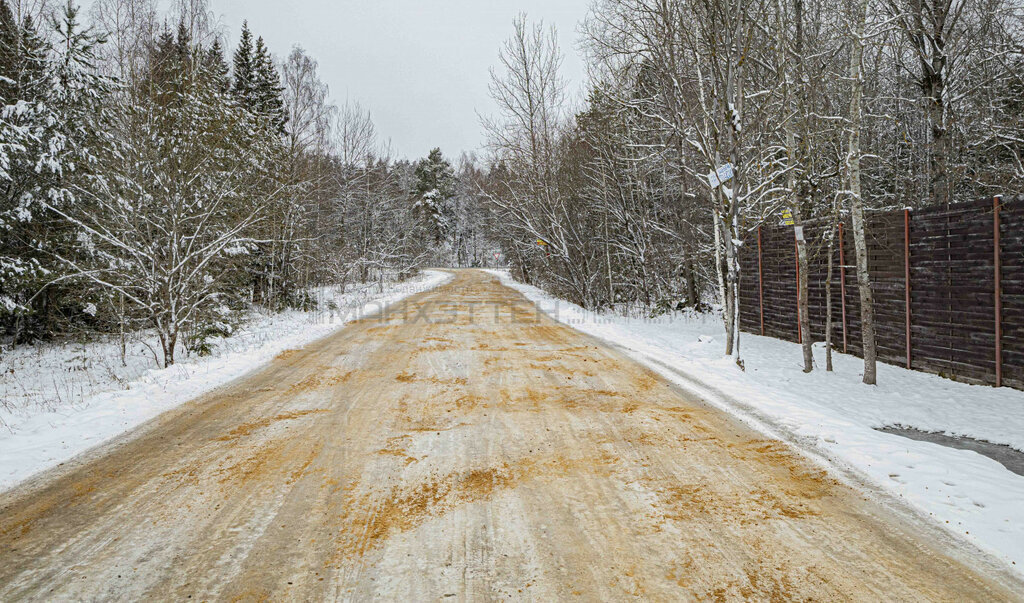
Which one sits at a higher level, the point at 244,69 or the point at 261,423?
the point at 244,69

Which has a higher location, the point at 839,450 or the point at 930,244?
the point at 930,244

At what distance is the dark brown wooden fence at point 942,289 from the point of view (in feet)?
19.9

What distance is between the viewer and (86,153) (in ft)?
32.6

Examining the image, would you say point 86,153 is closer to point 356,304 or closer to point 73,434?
point 73,434

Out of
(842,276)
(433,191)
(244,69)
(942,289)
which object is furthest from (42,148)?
(433,191)

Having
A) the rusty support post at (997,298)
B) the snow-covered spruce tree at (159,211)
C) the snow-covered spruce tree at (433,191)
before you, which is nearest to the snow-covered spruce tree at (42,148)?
the snow-covered spruce tree at (159,211)

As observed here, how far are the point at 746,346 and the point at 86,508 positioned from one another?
10045 millimetres

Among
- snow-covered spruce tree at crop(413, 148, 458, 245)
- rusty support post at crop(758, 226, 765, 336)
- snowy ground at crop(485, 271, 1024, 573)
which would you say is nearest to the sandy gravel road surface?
snowy ground at crop(485, 271, 1024, 573)

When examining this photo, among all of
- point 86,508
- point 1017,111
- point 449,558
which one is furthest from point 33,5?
point 1017,111

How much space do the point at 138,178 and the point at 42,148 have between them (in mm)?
5949

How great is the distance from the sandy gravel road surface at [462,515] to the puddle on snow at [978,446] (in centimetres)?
174

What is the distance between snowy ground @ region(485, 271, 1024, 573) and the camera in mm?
3139

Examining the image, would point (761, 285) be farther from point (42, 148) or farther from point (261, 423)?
point (42, 148)

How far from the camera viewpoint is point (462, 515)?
3121 millimetres
